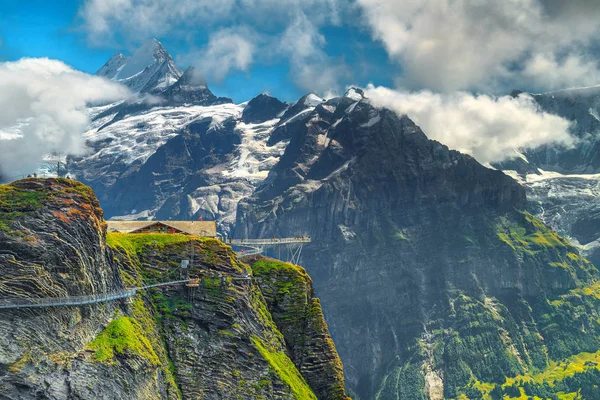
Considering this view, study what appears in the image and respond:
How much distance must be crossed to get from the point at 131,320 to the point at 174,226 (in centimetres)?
5246

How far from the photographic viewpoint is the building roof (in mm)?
161250

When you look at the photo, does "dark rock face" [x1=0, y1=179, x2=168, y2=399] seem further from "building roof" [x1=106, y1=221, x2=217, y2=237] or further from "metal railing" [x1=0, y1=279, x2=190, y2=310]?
"building roof" [x1=106, y1=221, x2=217, y2=237]

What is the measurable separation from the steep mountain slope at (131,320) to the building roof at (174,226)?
21.3 meters

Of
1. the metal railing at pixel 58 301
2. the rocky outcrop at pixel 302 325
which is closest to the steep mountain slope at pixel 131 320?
the rocky outcrop at pixel 302 325

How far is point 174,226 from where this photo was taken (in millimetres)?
165125

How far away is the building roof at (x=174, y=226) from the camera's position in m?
161

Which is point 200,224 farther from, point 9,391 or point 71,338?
point 9,391

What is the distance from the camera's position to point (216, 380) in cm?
12288

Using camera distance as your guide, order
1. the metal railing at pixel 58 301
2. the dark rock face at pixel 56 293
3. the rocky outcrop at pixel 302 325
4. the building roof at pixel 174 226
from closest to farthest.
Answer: the dark rock face at pixel 56 293 < the metal railing at pixel 58 301 < the rocky outcrop at pixel 302 325 < the building roof at pixel 174 226

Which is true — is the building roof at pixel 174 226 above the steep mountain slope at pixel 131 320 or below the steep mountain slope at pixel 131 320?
above

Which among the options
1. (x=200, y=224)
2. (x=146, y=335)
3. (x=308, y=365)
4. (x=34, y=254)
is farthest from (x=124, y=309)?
(x=200, y=224)

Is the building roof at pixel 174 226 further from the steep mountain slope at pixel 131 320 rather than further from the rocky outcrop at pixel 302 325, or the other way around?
Result: the steep mountain slope at pixel 131 320

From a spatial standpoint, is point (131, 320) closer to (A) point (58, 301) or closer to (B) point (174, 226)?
(A) point (58, 301)

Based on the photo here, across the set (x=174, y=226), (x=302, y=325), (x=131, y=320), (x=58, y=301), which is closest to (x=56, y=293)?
(x=58, y=301)
